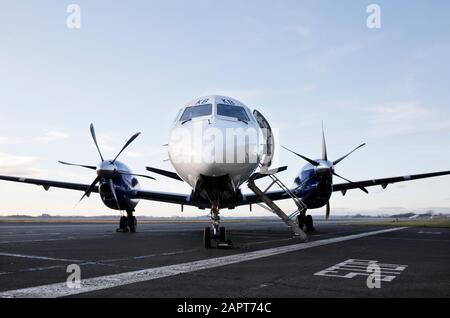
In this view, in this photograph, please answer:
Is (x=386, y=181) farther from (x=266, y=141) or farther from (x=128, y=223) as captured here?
(x=128, y=223)

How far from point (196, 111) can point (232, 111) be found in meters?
1.04

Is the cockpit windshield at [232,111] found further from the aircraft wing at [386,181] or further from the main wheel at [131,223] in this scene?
the main wheel at [131,223]

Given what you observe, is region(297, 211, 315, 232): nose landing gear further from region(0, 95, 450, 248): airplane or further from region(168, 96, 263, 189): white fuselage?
region(168, 96, 263, 189): white fuselage

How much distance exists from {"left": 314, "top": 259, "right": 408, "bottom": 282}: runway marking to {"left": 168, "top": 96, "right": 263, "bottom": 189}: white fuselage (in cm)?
373

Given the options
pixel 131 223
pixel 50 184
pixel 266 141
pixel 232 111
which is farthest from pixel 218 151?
pixel 50 184

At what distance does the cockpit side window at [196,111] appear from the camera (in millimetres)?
10758

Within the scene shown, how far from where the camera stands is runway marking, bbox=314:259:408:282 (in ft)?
19.0

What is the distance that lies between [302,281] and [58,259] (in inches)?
196

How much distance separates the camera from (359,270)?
635cm

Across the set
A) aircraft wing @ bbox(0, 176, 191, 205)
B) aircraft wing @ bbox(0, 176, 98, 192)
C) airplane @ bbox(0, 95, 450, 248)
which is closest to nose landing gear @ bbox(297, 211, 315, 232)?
airplane @ bbox(0, 95, 450, 248)
